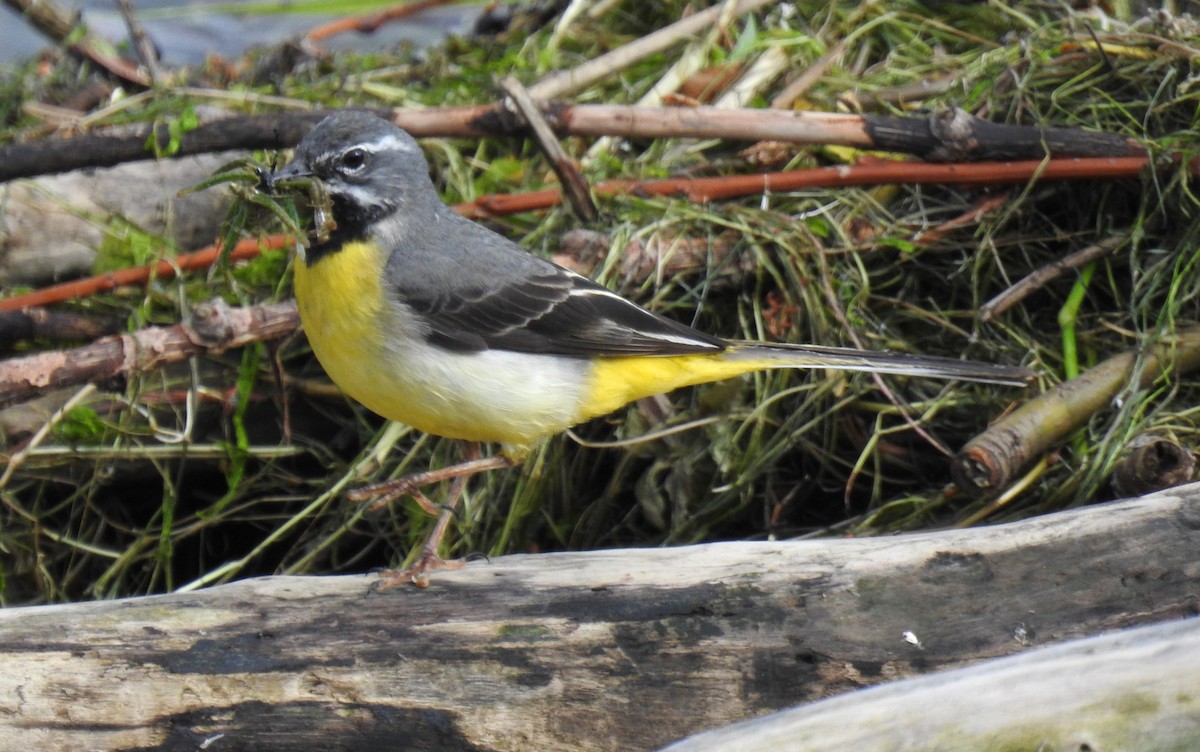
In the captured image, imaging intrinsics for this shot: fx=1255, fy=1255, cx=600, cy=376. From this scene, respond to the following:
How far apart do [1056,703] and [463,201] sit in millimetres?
4208

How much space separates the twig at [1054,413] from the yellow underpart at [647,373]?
0.76 metres

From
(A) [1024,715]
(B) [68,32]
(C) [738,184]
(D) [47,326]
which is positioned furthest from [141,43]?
(A) [1024,715]

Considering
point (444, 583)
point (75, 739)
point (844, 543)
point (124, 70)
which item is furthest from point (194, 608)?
point (124, 70)

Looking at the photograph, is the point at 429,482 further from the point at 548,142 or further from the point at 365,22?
the point at 365,22

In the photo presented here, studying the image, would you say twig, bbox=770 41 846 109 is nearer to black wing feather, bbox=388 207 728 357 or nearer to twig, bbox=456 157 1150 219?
twig, bbox=456 157 1150 219

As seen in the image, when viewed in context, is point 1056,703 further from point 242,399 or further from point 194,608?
point 242,399

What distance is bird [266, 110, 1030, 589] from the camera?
4.13m

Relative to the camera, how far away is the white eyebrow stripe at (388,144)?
4.33m

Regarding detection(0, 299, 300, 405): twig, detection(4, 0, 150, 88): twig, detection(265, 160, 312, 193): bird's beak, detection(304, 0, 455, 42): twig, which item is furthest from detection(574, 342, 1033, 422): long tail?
detection(304, 0, 455, 42): twig

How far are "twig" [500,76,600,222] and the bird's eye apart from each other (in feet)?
4.01

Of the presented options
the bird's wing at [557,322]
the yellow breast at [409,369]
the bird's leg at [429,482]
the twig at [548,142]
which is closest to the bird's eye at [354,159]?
the yellow breast at [409,369]

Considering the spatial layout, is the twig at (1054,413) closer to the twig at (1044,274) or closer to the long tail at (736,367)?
the long tail at (736,367)

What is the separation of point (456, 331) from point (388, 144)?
0.72 metres

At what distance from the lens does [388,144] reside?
174 inches
